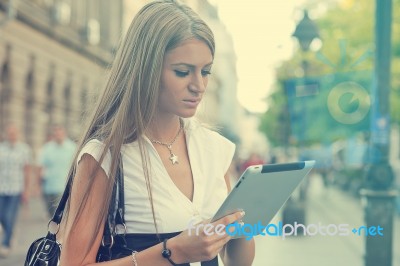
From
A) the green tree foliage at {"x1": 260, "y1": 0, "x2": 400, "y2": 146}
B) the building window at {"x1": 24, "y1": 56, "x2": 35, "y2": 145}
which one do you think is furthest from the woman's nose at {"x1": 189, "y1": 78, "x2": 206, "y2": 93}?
the building window at {"x1": 24, "y1": 56, "x2": 35, "y2": 145}

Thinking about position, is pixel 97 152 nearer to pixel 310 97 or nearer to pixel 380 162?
pixel 380 162

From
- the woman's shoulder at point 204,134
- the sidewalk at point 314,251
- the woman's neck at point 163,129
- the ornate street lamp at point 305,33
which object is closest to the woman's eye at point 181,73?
the woman's neck at point 163,129

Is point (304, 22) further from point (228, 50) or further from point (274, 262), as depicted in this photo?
point (228, 50)

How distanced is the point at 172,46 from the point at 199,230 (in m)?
0.52

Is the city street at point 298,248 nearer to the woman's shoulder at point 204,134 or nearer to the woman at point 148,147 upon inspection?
the woman's shoulder at point 204,134

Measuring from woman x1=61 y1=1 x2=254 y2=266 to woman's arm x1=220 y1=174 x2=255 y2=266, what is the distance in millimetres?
162

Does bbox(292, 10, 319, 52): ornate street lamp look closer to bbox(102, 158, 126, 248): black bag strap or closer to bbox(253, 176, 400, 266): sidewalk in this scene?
bbox(253, 176, 400, 266): sidewalk

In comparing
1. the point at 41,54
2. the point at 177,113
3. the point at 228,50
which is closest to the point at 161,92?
the point at 177,113

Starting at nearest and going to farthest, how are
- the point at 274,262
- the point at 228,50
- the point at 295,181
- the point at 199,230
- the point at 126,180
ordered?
1. the point at 199,230
2. the point at 126,180
3. the point at 295,181
4. the point at 274,262
5. the point at 228,50

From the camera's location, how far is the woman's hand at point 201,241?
76.8 inches

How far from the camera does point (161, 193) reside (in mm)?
2135

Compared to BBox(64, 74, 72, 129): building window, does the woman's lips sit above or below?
above

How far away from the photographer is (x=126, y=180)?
2.09 meters

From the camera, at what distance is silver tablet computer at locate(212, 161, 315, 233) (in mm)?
1971
